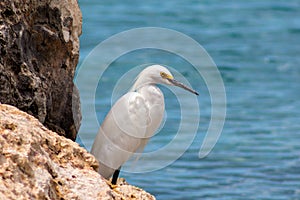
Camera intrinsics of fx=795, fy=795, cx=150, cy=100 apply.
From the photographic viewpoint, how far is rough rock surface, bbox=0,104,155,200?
130 inches

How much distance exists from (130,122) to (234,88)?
307 inches

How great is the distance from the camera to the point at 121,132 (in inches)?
219

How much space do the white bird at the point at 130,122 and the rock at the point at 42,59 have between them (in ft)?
1.74

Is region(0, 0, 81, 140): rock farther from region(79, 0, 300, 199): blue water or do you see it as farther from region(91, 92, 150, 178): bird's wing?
region(79, 0, 300, 199): blue water

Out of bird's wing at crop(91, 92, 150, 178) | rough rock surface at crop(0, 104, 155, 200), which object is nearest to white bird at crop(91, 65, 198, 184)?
bird's wing at crop(91, 92, 150, 178)

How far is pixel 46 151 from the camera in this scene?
3.86 meters

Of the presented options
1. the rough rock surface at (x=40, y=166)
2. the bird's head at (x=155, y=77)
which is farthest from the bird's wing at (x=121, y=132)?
the rough rock surface at (x=40, y=166)

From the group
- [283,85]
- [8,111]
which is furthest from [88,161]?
[283,85]

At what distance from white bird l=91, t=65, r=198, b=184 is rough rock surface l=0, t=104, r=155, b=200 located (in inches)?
49.7

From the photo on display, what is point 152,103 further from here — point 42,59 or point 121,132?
point 42,59

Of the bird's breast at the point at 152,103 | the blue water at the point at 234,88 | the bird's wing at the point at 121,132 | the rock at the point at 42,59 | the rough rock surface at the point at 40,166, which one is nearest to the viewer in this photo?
the rough rock surface at the point at 40,166

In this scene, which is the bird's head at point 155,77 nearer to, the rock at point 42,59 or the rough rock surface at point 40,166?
the rock at point 42,59

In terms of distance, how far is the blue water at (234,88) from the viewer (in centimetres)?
859

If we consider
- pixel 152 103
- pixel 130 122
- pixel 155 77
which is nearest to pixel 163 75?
pixel 155 77
